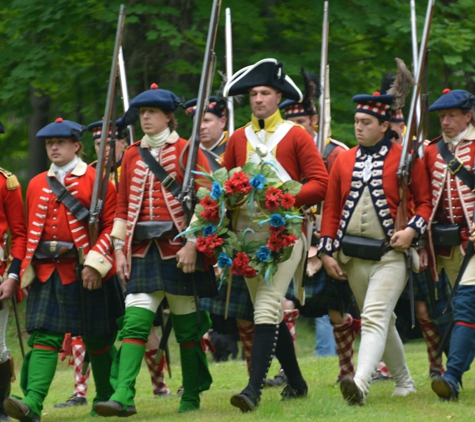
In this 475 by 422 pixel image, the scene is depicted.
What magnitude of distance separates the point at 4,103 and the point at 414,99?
8032mm

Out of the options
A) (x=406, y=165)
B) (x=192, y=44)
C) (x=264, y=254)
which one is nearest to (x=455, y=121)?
(x=406, y=165)

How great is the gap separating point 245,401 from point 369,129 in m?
2.02

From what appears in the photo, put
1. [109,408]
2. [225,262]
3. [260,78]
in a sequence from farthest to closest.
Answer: [260,78] → [225,262] → [109,408]

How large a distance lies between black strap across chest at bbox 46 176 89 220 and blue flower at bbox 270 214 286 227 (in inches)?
52.2

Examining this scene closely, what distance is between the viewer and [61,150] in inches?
298

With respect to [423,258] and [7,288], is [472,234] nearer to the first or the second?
[423,258]

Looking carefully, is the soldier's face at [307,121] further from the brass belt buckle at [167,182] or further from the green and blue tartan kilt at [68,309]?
the green and blue tartan kilt at [68,309]

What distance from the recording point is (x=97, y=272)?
7.33 metres

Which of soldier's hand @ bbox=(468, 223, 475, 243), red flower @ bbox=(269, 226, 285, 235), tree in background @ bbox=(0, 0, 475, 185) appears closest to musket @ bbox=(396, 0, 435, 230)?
soldier's hand @ bbox=(468, 223, 475, 243)

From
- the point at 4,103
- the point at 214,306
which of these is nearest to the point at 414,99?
the point at 214,306

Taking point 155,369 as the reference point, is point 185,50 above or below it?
above

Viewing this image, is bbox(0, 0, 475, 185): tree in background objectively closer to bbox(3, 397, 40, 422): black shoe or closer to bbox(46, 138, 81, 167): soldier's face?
bbox(46, 138, 81, 167): soldier's face

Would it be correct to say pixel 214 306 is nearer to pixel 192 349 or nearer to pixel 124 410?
pixel 192 349

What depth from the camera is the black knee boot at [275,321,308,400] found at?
7.48 metres
